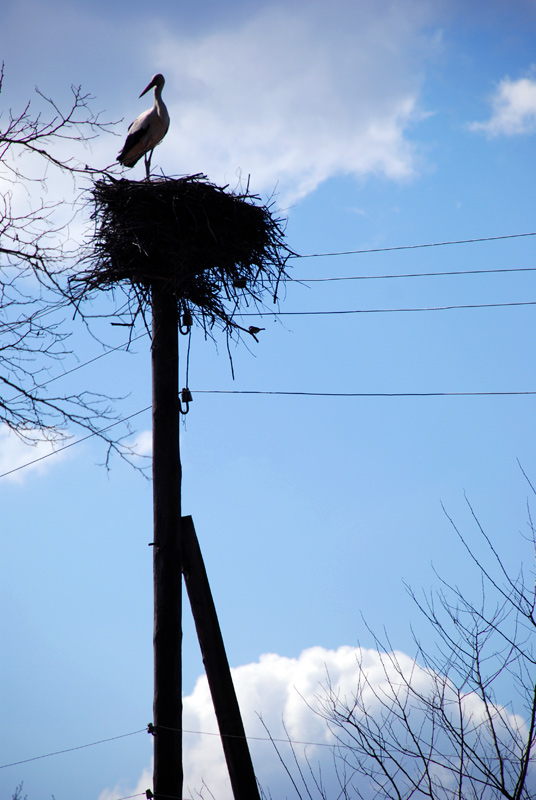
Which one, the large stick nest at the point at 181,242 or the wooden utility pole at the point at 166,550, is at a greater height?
the large stick nest at the point at 181,242

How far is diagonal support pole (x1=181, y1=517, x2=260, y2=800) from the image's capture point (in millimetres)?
5129

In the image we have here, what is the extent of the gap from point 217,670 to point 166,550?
0.79 m

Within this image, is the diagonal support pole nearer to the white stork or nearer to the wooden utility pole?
the wooden utility pole

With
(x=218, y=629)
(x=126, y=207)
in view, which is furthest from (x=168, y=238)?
(x=218, y=629)

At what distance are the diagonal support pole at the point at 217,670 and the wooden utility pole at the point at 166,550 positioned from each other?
0.10 meters

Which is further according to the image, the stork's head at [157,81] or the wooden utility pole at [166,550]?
the stork's head at [157,81]

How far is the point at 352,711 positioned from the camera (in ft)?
16.3

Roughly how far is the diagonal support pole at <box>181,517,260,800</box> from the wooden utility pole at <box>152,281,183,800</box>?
101 millimetres

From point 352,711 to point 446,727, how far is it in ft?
1.83

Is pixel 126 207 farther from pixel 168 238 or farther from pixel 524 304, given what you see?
pixel 524 304

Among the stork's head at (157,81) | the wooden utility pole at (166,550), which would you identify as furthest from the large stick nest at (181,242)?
the stork's head at (157,81)

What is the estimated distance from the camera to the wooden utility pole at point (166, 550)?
5.06m

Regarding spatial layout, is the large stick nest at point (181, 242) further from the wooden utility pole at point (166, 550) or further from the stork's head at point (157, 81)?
the stork's head at point (157, 81)

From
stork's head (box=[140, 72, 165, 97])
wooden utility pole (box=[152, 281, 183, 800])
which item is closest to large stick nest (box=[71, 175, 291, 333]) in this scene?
wooden utility pole (box=[152, 281, 183, 800])
